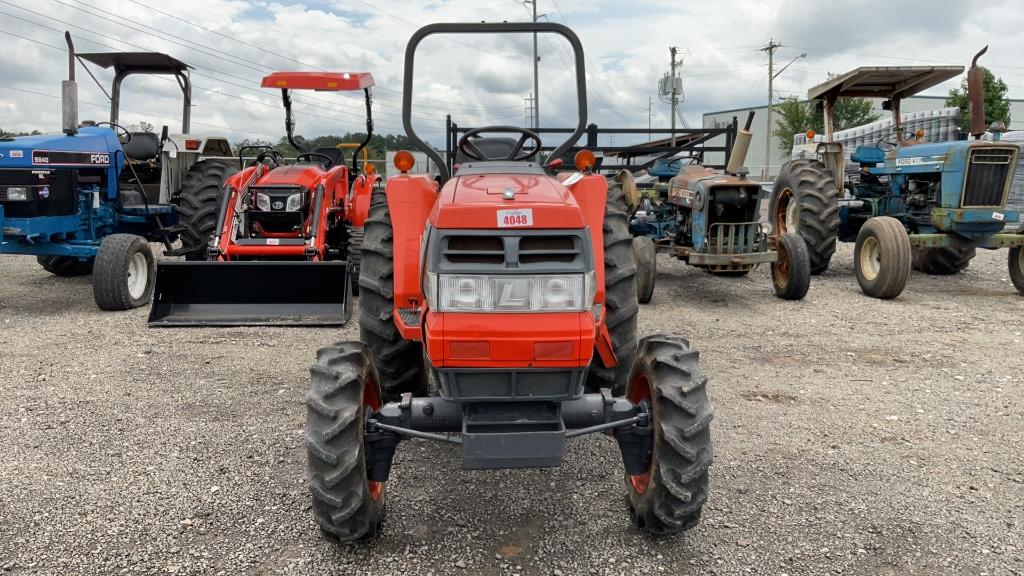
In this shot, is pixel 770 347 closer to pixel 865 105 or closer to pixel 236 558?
pixel 236 558

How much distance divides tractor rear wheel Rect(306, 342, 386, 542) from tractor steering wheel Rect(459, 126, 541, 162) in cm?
→ 168

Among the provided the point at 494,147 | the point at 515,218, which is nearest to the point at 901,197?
the point at 494,147

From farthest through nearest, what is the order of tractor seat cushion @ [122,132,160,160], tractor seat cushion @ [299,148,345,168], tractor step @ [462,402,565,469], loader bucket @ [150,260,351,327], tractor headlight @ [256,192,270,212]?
tractor seat cushion @ [122,132,160,160] → tractor seat cushion @ [299,148,345,168] → tractor headlight @ [256,192,270,212] → loader bucket @ [150,260,351,327] → tractor step @ [462,402,565,469]

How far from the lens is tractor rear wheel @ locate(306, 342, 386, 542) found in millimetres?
2684

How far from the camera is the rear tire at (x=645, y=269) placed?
24.8ft

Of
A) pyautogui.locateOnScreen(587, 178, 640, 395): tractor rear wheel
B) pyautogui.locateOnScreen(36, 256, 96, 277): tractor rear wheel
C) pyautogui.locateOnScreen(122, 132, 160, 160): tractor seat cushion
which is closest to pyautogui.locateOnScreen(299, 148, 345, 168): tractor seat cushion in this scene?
pyautogui.locateOnScreen(122, 132, 160, 160): tractor seat cushion

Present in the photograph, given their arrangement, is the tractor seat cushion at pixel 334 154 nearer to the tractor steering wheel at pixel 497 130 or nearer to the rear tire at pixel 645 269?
the rear tire at pixel 645 269

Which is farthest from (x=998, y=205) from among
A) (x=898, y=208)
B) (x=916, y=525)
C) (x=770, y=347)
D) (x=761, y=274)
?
(x=916, y=525)

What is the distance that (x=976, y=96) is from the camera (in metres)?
8.56

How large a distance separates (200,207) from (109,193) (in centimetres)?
95

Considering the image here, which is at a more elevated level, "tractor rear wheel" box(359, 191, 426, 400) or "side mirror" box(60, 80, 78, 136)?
"side mirror" box(60, 80, 78, 136)

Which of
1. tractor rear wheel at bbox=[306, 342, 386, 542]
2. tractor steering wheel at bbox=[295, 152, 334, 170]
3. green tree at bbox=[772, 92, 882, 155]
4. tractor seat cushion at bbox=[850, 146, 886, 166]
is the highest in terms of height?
green tree at bbox=[772, 92, 882, 155]

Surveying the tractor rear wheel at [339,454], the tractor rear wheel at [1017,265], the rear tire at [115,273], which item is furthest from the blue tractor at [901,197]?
the rear tire at [115,273]

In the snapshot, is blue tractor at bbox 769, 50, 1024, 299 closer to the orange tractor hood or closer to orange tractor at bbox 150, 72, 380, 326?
orange tractor at bbox 150, 72, 380, 326
